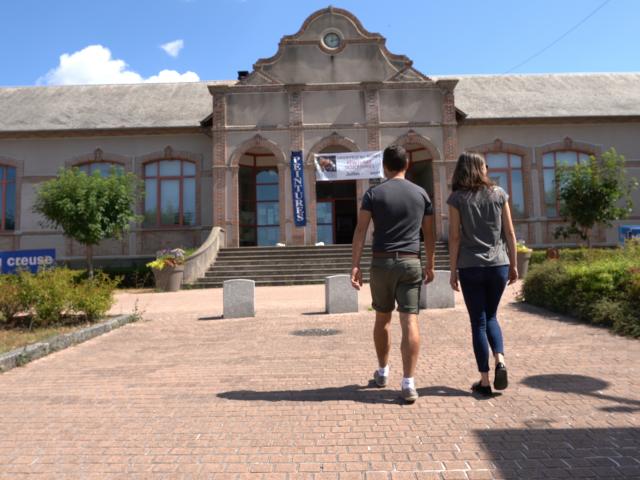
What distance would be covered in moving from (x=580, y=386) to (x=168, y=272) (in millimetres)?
12494

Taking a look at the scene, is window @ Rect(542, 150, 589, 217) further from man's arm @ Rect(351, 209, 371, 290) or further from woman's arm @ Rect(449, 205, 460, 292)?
man's arm @ Rect(351, 209, 371, 290)

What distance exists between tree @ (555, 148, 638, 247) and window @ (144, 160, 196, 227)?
15225 millimetres

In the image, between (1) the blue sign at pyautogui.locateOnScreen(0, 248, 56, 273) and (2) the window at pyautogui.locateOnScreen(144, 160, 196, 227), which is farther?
(2) the window at pyautogui.locateOnScreen(144, 160, 196, 227)

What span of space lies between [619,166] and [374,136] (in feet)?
31.1

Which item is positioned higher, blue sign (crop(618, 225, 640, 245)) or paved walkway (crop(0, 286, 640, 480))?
blue sign (crop(618, 225, 640, 245))

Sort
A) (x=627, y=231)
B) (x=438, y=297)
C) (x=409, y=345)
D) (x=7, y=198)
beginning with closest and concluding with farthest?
(x=409, y=345), (x=438, y=297), (x=627, y=231), (x=7, y=198)

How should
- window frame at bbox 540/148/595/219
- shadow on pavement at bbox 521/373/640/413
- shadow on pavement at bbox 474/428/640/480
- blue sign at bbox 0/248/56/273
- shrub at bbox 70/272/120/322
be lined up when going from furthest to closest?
window frame at bbox 540/148/595/219, blue sign at bbox 0/248/56/273, shrub at bbox 70/272/120/322, shadow on pavement at bbox 521/373/640/413, shadow on pavement at bbox 474/428/640/480

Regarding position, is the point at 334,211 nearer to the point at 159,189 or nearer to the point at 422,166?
the point at 422,166

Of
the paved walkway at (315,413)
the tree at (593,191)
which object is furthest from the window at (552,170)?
the paved walkway at (315,413)

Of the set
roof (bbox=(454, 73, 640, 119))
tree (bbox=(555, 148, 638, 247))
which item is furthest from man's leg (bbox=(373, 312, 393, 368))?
roof (bbox=(454, 73, 640, 119))

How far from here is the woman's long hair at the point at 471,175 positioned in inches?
151

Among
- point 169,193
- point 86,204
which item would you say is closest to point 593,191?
point 169,193

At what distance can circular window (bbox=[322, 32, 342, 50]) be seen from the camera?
63.4 ft

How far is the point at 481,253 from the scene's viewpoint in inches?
147
